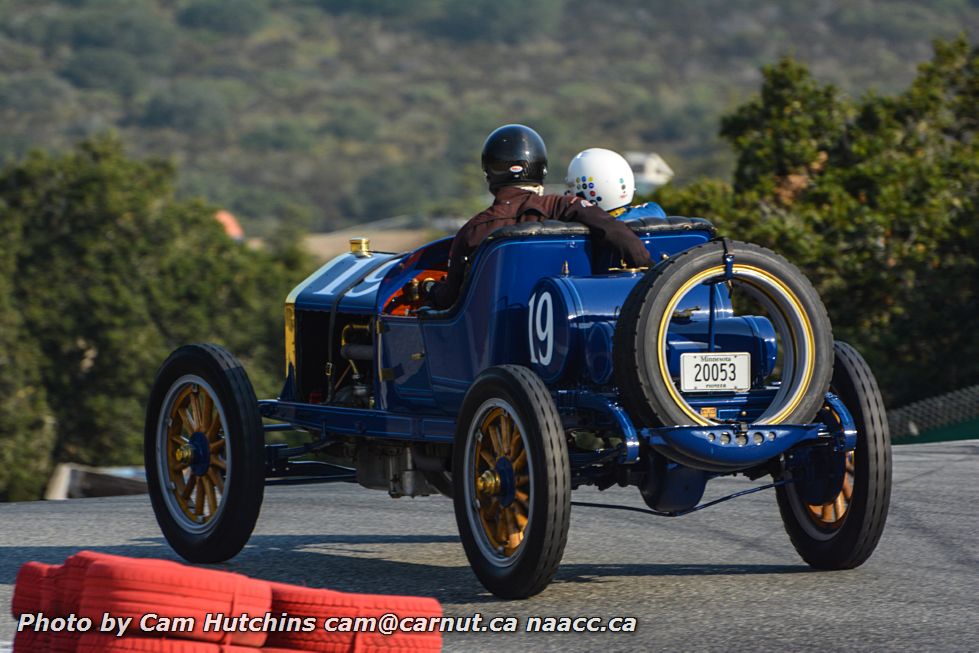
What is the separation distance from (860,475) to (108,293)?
51442 mm

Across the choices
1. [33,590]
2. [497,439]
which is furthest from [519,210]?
[33,590]

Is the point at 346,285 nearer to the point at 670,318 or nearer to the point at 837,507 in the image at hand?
the point at 670,318

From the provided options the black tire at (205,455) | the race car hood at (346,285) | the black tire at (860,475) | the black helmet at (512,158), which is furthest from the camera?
the race car hood at (346,285)

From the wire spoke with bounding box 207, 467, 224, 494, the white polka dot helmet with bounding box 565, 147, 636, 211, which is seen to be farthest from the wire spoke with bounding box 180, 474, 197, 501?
the white polka dot helmet with bounding box 565, 147, 636, 211

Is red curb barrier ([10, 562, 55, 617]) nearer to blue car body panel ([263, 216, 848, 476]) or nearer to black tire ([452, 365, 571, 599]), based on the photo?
black tire ([452, 365, 571, 599])

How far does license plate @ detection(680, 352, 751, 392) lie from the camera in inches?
288

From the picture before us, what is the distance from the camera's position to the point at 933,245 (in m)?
28.7

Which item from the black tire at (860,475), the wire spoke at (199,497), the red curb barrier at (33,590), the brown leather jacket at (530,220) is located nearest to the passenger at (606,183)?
the brown leather jacket at (530,220)

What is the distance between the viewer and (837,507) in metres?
7.91

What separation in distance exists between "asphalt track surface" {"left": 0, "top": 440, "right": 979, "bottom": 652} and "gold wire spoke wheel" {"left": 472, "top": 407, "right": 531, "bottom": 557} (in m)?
0.30

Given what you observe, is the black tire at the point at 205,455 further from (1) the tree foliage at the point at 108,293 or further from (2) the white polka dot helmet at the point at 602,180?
(1) the tree foliage at the point at 108,293

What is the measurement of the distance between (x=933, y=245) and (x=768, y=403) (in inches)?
872

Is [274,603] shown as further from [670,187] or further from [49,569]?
[670,187]

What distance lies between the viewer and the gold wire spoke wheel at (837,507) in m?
7.76
